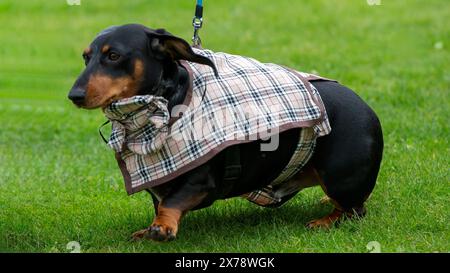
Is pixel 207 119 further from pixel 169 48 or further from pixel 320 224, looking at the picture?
pixel 320 224

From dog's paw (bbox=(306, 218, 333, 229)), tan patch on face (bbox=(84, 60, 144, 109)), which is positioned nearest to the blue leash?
tan patch on face (bbox=(84, 60, 144, 109))

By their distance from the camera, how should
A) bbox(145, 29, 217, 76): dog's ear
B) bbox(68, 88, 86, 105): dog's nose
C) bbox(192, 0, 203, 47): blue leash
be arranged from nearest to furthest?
bbox(68, 88, 86, 105): dog's nose, bbox(145, 29, 217, 76): dog's ear, bbox(192, 0, 203, 47): blue leash

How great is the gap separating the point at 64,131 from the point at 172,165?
182 inches

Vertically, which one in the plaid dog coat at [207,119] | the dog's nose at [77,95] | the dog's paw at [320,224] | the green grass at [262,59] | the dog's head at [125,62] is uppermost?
the dog's head at [125,62]

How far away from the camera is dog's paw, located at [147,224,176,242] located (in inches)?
179

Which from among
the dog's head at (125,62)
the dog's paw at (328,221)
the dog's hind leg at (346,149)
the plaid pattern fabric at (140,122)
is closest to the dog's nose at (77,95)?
the dog's head at (125,62)

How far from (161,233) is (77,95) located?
0.86 meters

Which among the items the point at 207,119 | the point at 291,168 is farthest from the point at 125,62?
the point at 291,168

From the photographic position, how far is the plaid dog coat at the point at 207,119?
182 inches

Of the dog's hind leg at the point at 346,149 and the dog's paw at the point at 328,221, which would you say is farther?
the dog's paw at the point at 328,221

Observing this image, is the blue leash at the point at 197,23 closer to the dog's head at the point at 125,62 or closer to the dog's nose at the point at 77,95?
the dog's head at the point at 125,62

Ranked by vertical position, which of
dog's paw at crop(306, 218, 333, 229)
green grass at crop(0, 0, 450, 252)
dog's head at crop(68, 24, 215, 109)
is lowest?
green grass at crop(0, 0, 450, 252)

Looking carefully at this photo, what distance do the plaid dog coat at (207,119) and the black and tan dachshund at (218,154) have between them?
8 centimetres

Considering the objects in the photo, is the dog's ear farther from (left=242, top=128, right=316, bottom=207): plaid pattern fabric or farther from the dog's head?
(left=242, top=128, right=316, bottom=207): plaid pattern fabric
